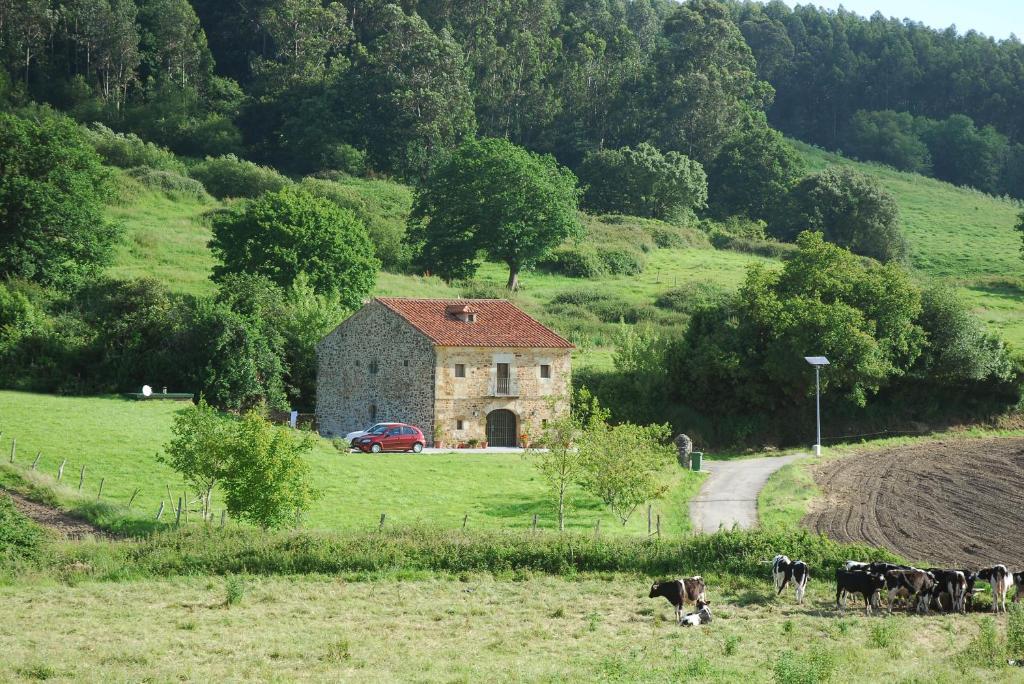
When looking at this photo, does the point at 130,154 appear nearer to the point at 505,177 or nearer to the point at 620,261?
the point at 505,177

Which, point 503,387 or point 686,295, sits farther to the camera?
point 686,295

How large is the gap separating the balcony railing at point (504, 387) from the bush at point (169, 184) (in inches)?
2025

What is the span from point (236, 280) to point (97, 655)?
A: 3993 centimetres

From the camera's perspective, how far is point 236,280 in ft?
204

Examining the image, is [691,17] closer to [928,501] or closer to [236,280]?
[236,280]

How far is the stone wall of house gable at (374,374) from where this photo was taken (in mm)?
54312

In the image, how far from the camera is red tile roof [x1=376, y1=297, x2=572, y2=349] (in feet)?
179

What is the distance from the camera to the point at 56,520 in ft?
114

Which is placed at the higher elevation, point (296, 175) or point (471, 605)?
point (296, 175)

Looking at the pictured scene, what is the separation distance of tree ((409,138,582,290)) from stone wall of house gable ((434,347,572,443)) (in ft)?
93.5

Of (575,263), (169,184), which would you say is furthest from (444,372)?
(169,184)

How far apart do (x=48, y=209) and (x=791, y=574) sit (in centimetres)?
4988

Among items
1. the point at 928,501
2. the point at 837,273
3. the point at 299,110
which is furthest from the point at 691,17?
the point at 928,501

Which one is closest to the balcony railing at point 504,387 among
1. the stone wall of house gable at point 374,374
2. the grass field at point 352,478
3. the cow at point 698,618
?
the stone wall of house gable at point 374,374
